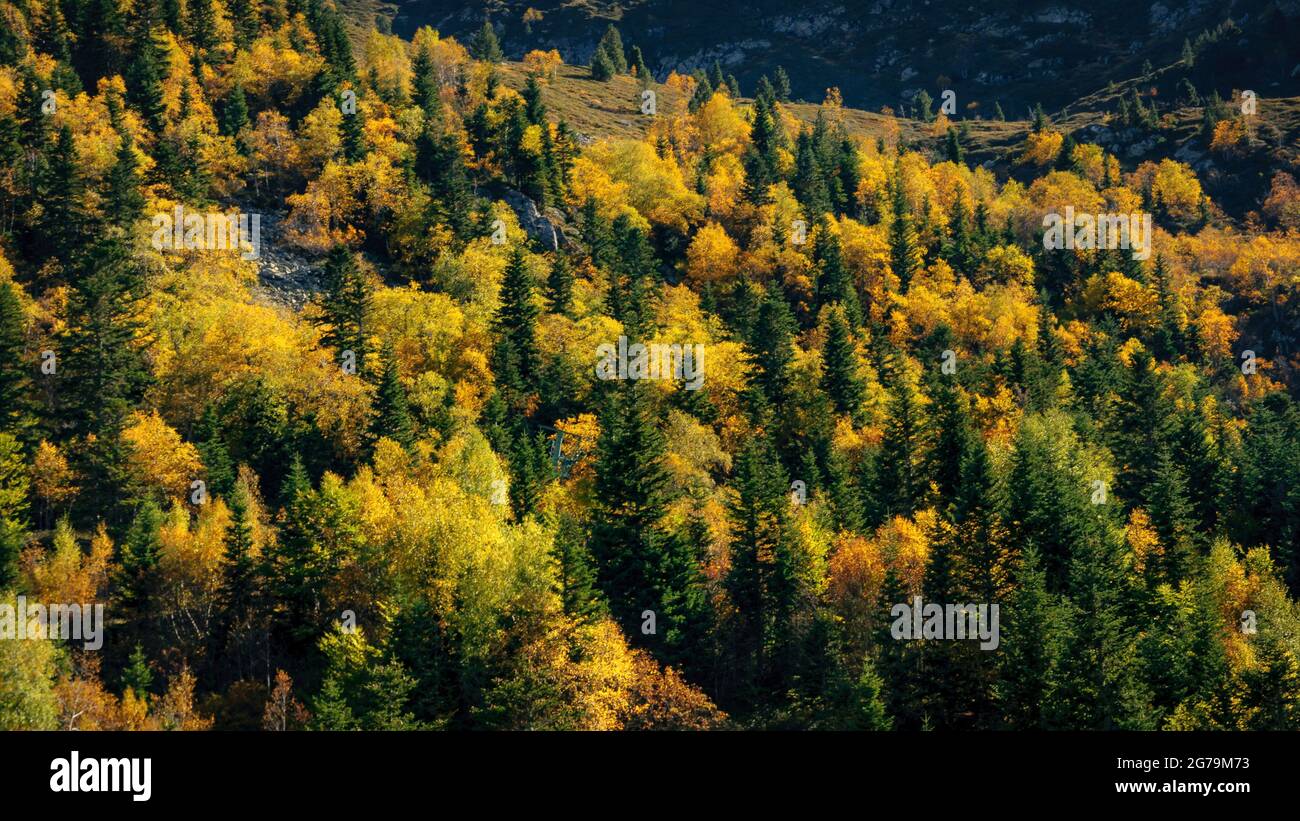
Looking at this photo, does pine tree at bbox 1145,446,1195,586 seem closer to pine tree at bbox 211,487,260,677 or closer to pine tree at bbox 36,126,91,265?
pine tree at bbox 211,487,260,677

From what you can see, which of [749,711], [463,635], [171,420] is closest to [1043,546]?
[749,711]

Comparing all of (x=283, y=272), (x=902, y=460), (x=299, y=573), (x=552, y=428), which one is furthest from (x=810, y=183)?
(x=299, y=573)

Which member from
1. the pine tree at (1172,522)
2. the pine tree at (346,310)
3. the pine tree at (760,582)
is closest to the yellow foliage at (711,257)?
the pine tree at (346,310)

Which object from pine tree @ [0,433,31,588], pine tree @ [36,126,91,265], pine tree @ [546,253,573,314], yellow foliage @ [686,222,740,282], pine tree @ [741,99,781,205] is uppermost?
pine tree @ [741,99,781,205]

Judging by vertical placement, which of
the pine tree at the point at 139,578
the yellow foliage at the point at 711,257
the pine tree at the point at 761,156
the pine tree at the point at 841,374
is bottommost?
the pine tree at the point at 139,578

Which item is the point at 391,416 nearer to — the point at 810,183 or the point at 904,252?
the point at 904,252

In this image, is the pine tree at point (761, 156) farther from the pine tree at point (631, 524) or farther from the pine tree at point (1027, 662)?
the pine tree at point (1027, 662)

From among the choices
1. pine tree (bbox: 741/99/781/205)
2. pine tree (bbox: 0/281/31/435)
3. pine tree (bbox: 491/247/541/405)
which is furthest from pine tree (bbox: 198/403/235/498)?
pine tree (bbox: 741/99/781/205)

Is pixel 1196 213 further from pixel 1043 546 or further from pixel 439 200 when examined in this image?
pixel 1043 546
